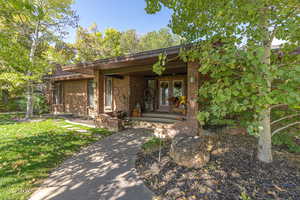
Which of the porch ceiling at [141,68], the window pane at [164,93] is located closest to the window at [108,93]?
the porch ceiling at [141,68]

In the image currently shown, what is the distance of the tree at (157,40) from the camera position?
2109 cm

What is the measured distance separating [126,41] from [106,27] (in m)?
3.49

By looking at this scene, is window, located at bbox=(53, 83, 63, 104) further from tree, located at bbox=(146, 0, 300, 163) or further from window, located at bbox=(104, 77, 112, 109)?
tree, located at bbox=(146, 0, 300, 163)

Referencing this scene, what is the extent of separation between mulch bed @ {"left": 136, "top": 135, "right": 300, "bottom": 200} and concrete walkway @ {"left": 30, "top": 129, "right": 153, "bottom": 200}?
305 millimetres

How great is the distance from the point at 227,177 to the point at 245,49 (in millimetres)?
2410

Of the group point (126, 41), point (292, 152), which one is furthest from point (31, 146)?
point (126, 41)

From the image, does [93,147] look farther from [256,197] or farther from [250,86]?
[250,86]

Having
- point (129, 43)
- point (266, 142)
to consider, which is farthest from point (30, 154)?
point (129, 43)

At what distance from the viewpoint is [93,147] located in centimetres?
461

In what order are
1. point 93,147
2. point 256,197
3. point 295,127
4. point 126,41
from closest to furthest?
1. point 256,197
2. point 295,127
3. point 93,147
4. point 126,41

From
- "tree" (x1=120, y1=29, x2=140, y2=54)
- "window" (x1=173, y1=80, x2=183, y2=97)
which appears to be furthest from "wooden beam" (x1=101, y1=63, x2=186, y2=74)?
"tree" (x1=120, y1=29, x2=140, y2=54)

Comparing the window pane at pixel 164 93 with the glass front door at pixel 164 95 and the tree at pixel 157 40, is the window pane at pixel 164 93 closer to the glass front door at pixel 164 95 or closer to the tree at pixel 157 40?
the glass front door at pixel 164 95

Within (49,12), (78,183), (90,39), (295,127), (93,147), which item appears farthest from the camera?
(90,39)

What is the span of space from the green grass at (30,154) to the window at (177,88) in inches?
193
